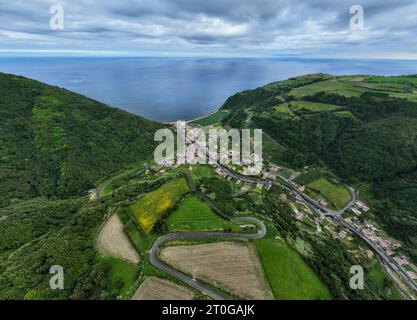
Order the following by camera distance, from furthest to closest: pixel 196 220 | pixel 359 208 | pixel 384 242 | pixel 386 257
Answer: pixel 359 208 < pixel 384 242 < pixel 386 257 < pixel 196 220

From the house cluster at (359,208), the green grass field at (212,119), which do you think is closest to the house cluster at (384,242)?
the house cluster at (359,208)

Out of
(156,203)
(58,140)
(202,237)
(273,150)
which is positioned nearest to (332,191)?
(273,150)

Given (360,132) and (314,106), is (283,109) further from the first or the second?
(360,132)

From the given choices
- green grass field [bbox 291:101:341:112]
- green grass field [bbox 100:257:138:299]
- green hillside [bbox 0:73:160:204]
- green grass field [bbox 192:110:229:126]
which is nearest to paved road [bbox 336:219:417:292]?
green grass field [bbox 100:257:138:299]

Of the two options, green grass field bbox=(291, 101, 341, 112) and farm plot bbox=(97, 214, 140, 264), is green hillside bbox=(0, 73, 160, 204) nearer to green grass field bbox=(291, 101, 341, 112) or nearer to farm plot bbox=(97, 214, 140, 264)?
farm plot bbox=(97, 214, 140, 264)

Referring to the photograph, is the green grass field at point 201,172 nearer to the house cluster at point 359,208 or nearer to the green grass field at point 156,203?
the green grass field at point 156,203
